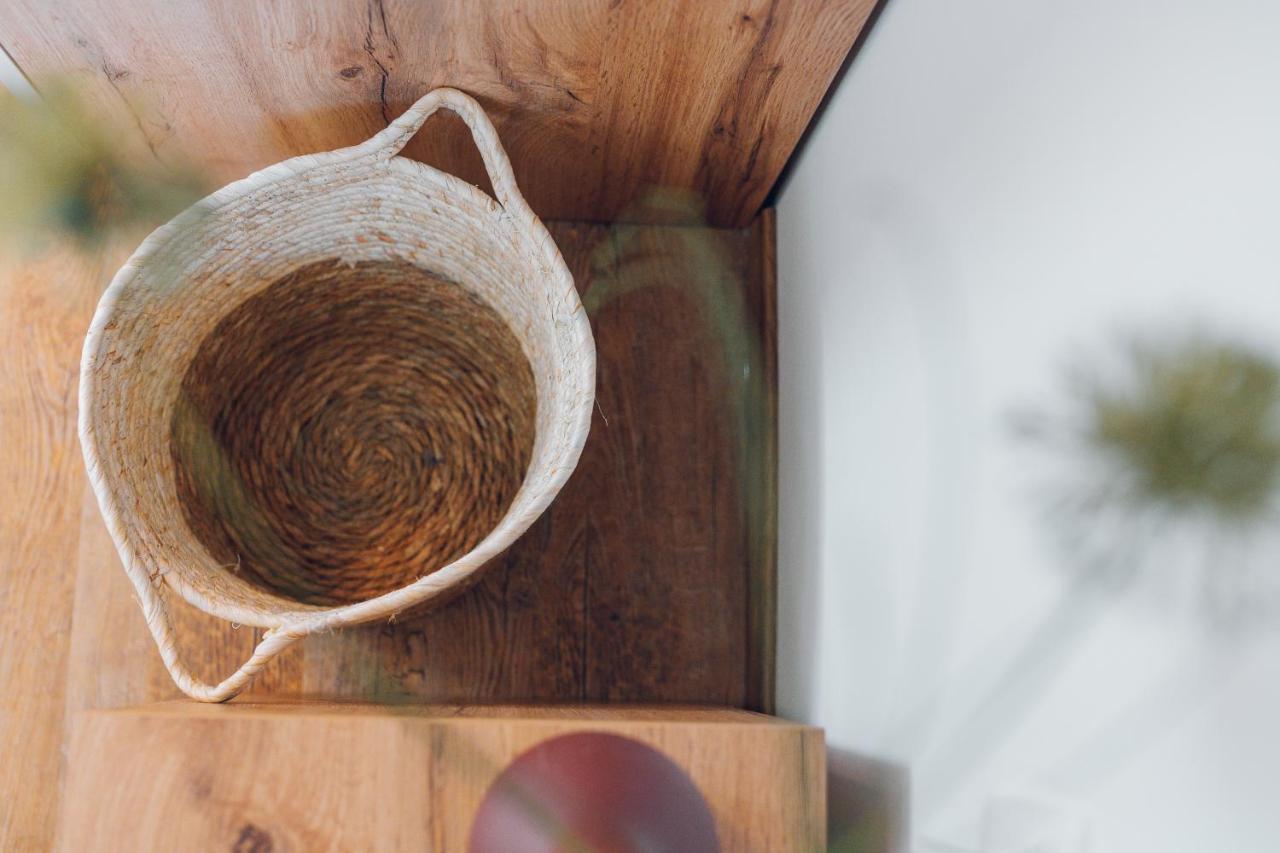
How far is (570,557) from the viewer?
3.87ft

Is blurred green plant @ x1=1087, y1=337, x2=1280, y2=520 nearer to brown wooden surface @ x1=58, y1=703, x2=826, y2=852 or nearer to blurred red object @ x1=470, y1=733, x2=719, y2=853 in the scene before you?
blurred red object @ x1=470, y1=733, x2=719, y2=853

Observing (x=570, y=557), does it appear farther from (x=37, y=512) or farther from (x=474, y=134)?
(x=37, y=512)

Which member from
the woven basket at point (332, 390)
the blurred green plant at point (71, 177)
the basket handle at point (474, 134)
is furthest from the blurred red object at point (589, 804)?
the blurred green plant at point (71, 177)

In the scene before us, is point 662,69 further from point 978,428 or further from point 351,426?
point 351,426

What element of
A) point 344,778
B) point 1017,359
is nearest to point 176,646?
point 344,778

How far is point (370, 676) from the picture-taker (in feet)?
3.76

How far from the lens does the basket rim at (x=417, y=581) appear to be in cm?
79

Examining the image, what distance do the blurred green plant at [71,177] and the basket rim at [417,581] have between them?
8.5 inches

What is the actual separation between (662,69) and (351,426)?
0.58 m

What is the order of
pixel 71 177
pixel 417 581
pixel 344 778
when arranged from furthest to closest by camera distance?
pixel 71 177 → pixel 417 581 → pixel 344 778

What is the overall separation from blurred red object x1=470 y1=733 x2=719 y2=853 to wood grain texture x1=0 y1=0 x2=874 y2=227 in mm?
601

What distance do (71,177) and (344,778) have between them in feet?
2.65

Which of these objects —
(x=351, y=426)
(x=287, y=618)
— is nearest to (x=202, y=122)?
(x=351, y=426)

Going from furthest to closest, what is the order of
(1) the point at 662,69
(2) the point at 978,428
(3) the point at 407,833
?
(1) the point at 662,69 < (3) the point at 407,833 < (2) the point at 978,428
